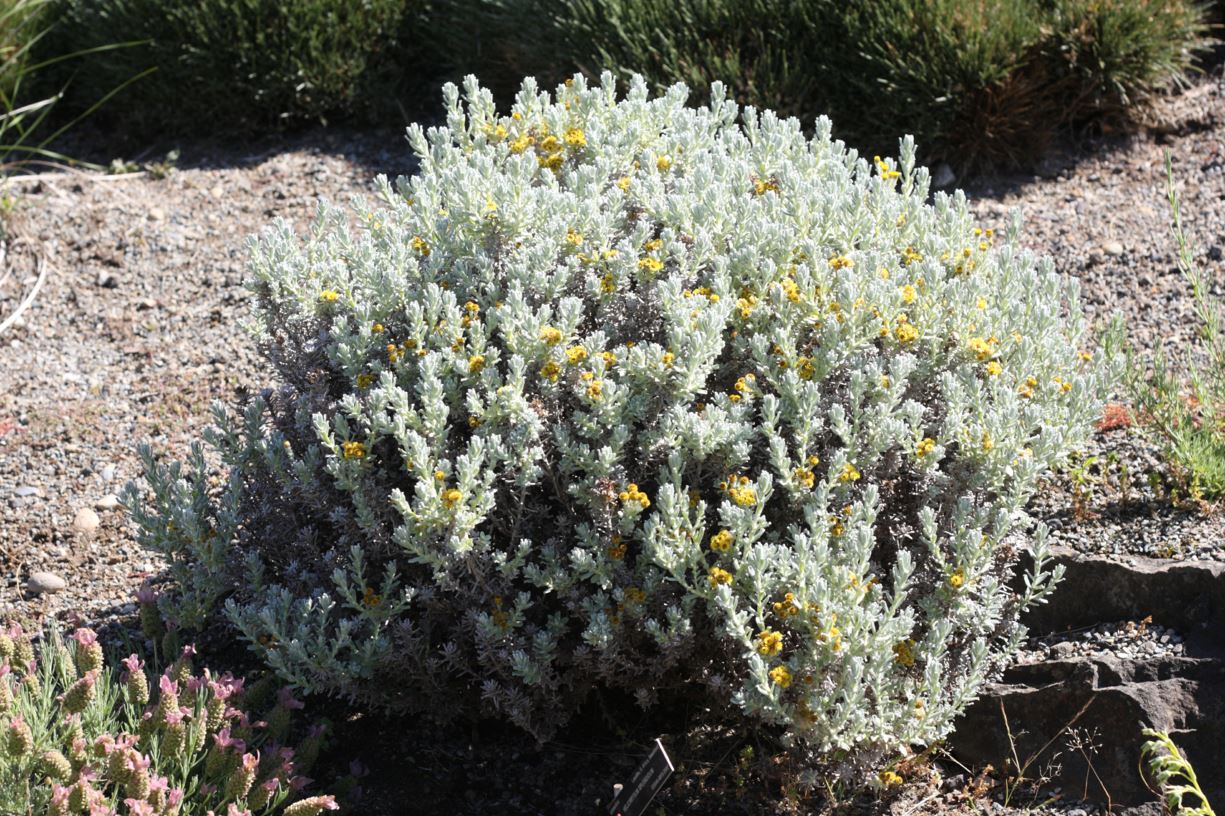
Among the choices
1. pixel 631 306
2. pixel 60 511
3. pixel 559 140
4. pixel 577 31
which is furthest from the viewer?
pixel 577 31

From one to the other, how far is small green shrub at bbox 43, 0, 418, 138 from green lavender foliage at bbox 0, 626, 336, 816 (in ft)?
12.7

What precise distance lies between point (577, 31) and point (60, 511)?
3070mm

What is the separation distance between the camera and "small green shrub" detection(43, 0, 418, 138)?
21.8 ft

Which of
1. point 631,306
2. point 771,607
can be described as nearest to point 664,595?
point 771,607

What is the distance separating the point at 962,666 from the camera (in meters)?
3.26

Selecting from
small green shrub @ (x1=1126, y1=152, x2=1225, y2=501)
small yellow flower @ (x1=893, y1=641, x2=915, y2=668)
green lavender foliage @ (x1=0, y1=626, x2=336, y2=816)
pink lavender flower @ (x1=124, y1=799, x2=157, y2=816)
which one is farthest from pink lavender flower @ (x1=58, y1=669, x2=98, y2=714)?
small green shrub @ (x1=1126, y1=152, x2=1225, y2=501)

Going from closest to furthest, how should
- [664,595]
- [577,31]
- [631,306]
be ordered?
[664,595] → [631,306] → [577,31]

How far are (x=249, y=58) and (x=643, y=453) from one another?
431cm

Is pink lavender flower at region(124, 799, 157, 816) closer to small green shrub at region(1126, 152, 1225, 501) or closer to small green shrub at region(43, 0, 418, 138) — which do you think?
small green shrub at region(1126, 152, 1225, 501)

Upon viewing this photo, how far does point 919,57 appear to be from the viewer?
5703mm

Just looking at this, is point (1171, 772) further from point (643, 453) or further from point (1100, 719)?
point (643, 453)

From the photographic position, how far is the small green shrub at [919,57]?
5684mm

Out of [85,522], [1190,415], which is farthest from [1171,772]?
[85,522]

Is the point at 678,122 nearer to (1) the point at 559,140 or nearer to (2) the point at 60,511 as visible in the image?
(1) the point at 559,140
